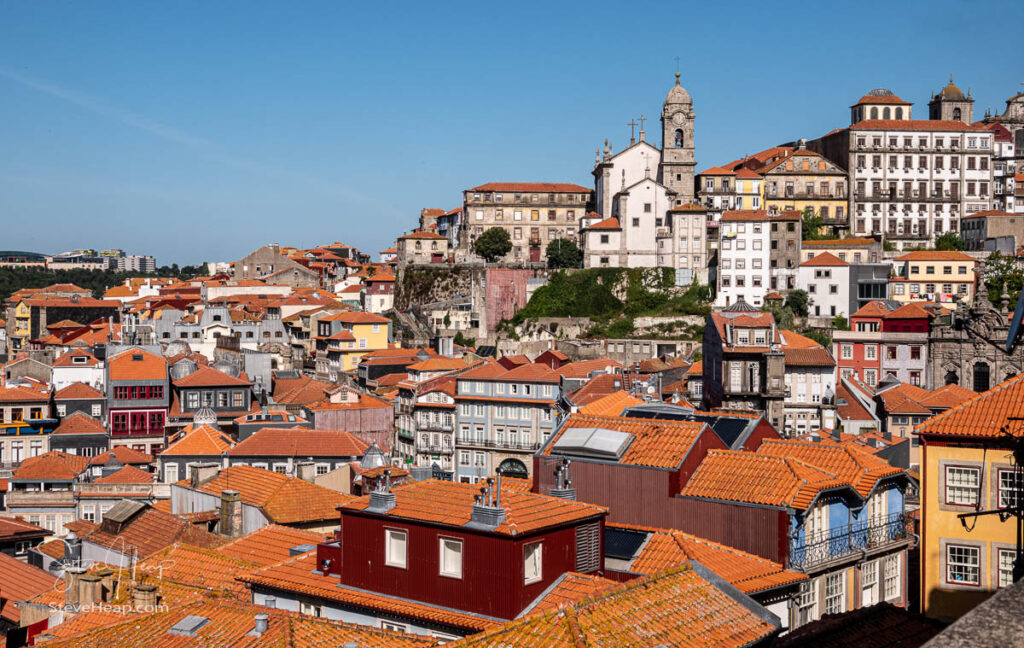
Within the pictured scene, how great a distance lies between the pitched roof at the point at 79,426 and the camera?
63.4 metres

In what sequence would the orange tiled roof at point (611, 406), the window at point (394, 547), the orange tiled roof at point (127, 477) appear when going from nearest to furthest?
1. the window at point (394, 547)
2. the orange tiled roof at point (611, 406)
3. the orange tiled roof at point (127, 477)

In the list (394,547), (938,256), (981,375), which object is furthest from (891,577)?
(938,256)

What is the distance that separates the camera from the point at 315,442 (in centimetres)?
5022

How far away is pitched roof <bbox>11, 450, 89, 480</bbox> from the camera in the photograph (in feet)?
166

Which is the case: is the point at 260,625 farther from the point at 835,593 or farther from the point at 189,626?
the point at 835,593

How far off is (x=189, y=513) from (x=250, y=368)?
43.6 m

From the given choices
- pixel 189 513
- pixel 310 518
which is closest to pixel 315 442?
pixel 189 513

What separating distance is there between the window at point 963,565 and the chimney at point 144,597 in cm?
1502

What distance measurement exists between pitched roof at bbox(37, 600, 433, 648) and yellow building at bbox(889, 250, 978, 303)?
3097 inches

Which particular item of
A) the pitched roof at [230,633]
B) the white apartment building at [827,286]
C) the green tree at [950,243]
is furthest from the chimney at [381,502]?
the green tree at [950,243]

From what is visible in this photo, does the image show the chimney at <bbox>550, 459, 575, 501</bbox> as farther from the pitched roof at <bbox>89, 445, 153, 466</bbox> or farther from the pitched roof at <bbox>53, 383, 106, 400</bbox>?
the pitched roof at <bbox>53, 383, 106, 400</bbox>

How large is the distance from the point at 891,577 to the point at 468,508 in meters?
11.5

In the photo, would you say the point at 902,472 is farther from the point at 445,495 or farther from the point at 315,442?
the point at 315,442

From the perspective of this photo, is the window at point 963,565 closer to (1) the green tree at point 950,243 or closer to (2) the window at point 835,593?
(2) the window at point 835,593
